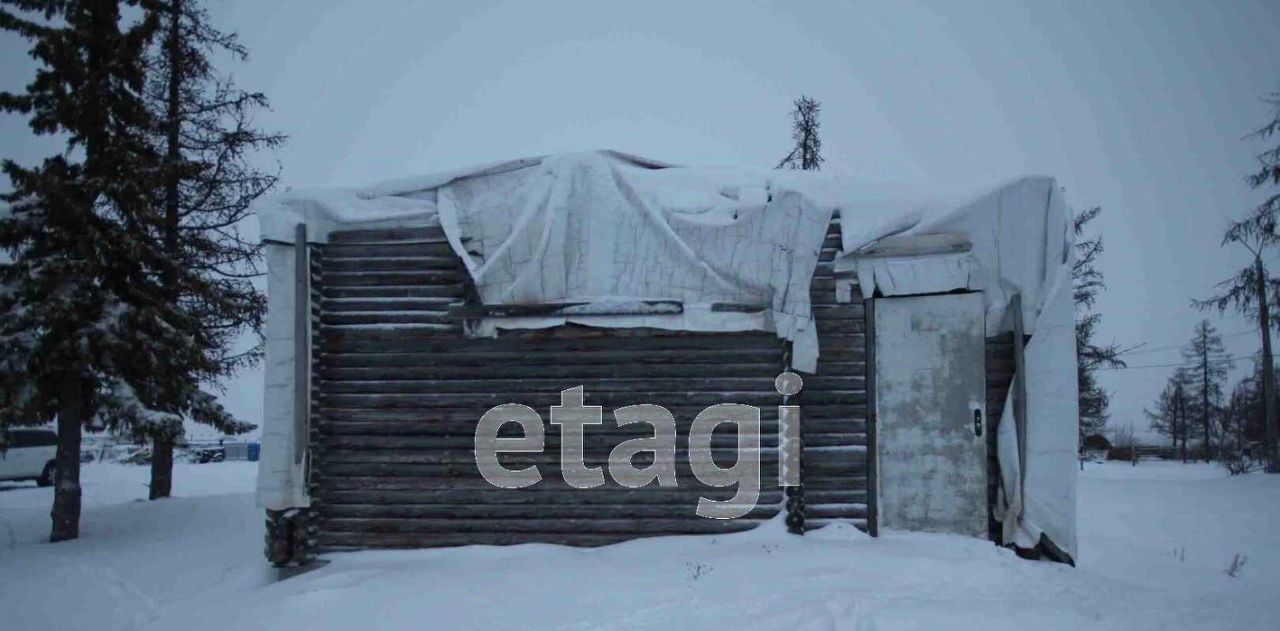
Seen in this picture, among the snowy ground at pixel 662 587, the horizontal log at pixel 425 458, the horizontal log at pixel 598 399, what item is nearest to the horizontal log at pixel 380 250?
the horizontal log at pixel 598 399

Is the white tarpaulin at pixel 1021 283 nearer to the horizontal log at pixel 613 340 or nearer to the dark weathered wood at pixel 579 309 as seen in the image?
the horizontal log at pixel 613 340

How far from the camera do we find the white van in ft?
53.3

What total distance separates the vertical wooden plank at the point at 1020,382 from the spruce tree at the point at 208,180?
35.9ft

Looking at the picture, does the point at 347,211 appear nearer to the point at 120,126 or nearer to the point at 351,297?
the point at 351,297

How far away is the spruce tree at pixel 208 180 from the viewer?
40.1ft

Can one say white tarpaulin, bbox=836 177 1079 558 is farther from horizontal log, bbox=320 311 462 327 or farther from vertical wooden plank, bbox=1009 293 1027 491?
horizontal log, bbox=320 311 462 327

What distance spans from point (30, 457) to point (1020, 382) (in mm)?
19996

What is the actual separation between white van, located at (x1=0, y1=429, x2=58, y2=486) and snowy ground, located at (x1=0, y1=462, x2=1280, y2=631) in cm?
918

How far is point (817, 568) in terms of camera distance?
6008 millimetres

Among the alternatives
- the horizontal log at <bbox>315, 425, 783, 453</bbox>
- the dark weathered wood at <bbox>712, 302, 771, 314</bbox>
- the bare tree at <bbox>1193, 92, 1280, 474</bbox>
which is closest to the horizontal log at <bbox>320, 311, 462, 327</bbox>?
the horizontal log at <bbox>315, 425, 783, 453</bbox>

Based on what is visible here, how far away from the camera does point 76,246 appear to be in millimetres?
9906

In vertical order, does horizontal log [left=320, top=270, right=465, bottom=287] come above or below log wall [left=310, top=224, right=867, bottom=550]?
above

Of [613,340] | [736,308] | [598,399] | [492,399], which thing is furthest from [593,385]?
[736,308]

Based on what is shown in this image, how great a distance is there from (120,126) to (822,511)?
35.9ft
